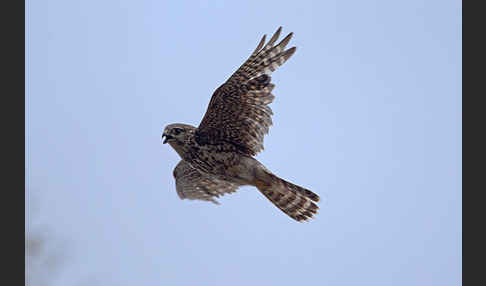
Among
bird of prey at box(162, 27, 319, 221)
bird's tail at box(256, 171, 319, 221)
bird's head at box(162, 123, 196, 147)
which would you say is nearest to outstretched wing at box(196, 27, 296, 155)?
bird of prey at box(162, 27, 319, 221)

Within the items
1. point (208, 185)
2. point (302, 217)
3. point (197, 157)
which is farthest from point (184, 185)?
point (302, 217)

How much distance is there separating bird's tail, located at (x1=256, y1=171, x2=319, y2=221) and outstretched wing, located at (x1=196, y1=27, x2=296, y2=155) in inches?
15.2

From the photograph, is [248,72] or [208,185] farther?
[208,185]

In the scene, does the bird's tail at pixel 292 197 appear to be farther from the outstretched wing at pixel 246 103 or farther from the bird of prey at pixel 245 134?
the outstretched wing at pixel 246 103

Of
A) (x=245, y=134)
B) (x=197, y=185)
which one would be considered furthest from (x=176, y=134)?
(x=197, y=185)

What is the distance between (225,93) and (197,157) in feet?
2.22

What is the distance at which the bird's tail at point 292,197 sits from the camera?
6.10 meters

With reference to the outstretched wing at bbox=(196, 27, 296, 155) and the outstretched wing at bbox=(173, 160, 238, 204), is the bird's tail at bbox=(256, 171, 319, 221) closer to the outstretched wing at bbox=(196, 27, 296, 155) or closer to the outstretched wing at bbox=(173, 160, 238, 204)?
the outstretched wing at bbox=(196, 27, 296, 155)

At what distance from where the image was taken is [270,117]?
603 centimetres

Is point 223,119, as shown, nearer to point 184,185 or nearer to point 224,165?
point 224,165

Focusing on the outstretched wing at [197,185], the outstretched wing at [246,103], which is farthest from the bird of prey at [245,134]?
the outstretched wing at [197,185]

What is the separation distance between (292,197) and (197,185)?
1.45m

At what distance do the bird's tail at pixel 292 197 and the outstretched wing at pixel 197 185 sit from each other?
40.6 inches

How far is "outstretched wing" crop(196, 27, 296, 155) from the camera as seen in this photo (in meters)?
5.90
